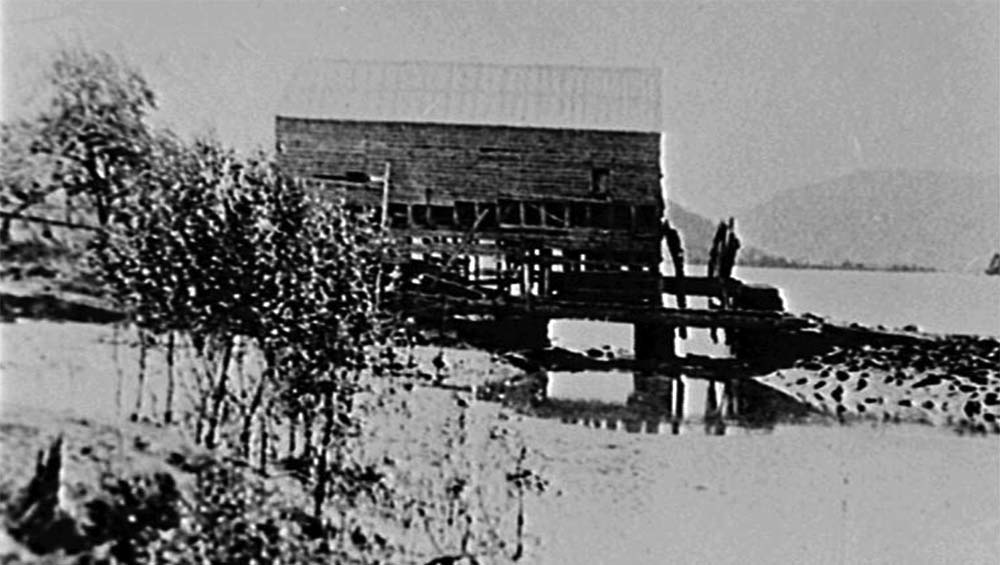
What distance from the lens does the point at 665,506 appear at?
4.15 feet

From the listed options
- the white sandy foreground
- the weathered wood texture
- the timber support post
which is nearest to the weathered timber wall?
the weathered wood texture

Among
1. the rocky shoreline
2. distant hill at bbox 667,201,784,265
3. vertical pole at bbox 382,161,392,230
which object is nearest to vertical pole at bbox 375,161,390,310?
vertical pole at bbox 382,161,392,230

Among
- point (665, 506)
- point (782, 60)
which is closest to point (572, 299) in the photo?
point (665, 506)

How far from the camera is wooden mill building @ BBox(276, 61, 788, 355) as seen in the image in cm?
129

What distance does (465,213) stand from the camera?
1.30 m

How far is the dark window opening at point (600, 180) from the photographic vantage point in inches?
50.4

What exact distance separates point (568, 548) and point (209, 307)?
483 mm

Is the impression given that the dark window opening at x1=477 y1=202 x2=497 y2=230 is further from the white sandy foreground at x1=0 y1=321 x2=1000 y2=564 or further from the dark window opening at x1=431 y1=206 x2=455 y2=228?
the white sandy foreground at x1=0 y1=321 x2=1000 y2=564

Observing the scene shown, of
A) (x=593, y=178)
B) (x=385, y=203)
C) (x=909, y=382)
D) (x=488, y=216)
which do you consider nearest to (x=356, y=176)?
(x=385, y=203)

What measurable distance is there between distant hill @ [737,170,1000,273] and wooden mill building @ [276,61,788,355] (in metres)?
0.14

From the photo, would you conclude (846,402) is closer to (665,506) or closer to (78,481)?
(665,506)

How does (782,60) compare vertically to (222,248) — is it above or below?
above

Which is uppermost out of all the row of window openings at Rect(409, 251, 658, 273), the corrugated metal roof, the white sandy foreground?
the corrugated metal roof

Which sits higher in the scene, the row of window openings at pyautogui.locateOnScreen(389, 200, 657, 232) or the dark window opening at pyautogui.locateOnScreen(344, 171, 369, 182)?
the dark window opening at pyautogui.locateOnScreen(344, 171, 369, 182)
